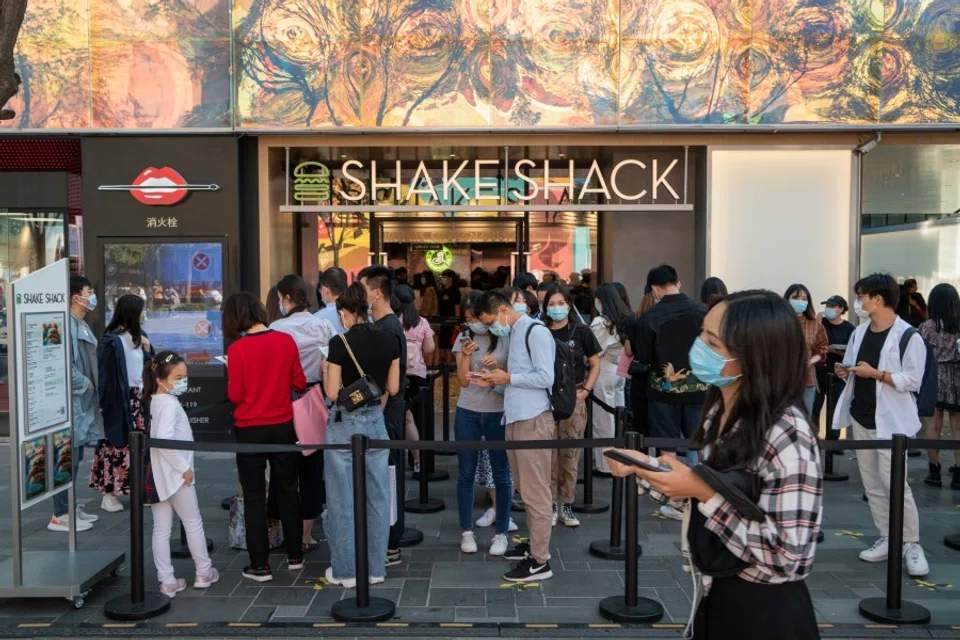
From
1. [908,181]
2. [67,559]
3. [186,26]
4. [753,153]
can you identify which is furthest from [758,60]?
[67,559]

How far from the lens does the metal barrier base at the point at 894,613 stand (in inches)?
201

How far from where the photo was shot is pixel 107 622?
5.20 metres

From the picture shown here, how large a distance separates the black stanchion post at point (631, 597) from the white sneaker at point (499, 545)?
1.21 metres

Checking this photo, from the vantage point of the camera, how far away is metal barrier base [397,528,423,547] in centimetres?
671

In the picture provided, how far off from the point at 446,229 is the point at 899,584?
867 centimetres

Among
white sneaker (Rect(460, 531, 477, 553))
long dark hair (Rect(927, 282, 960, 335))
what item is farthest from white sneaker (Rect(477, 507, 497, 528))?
long dark hair (Rect(927, 282, 960, 335))

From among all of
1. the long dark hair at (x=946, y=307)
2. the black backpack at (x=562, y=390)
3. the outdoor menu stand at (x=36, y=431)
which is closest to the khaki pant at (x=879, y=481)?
the black backpack at (x=562, y=390)

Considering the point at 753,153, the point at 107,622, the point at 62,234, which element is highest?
the point at 753,153

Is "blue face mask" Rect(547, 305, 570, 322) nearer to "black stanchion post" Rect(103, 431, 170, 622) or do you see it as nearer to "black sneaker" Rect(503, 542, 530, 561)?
"black sneaker" Rect(503, 542, 530, 561)

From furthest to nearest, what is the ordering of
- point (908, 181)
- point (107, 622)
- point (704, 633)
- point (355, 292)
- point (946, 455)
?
point (908, 181) → point (946, 455) → point (355, 292) → point (107, 622) → point (704, 633)

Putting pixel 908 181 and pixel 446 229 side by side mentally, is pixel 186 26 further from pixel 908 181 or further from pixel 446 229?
pixel 908 181

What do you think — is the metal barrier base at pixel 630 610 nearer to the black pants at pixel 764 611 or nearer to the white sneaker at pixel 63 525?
the black pants at pixel 764 611

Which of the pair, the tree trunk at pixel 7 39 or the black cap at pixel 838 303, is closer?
the tree trunk at pixel 7 39

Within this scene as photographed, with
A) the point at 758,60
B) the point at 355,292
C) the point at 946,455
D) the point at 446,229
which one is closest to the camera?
the point at 355,292
